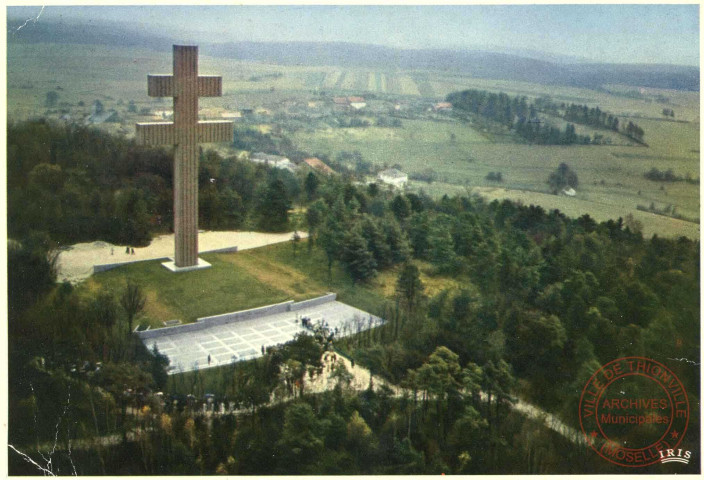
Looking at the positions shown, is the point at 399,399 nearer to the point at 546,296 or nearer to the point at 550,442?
the point at 550,442

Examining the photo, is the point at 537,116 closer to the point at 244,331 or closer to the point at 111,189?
the point at 244,331

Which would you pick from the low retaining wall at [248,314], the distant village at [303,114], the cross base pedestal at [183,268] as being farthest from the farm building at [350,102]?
the low retaining wall at [248,314]

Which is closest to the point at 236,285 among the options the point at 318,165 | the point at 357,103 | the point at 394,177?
the point at 394,177

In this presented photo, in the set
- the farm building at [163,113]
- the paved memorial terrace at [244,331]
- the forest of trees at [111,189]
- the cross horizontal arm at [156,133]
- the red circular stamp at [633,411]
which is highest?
the farm building at [163,113]

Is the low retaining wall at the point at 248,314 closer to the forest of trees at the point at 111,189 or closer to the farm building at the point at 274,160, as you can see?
the forest of trees at the point at 111,189

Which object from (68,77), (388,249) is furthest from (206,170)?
(388,249)
